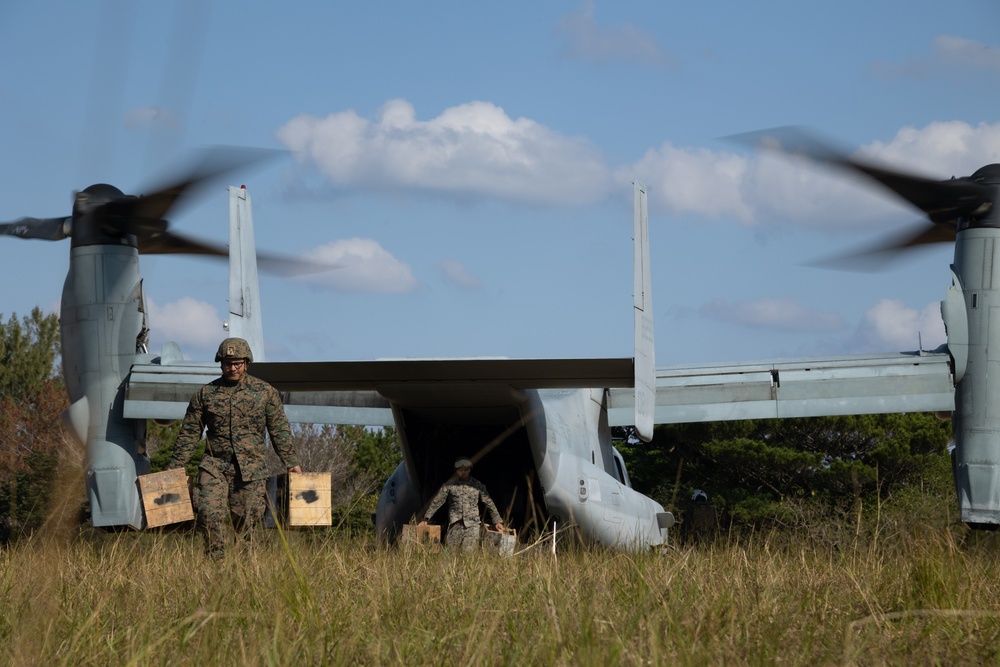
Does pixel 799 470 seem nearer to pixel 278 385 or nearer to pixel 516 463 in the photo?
pixel 516 463

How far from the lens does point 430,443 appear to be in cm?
1140

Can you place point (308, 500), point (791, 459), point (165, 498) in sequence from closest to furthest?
1. point (165, 498)
2. point (308, 500)
3. point (791, 459)

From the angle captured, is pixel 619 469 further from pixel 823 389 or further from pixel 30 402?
pixel 30 402

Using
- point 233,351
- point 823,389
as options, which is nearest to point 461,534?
point 233,351

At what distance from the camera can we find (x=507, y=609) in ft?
14.1

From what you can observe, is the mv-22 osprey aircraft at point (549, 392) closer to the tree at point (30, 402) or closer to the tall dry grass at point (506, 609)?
the tall dry grass at point (506, 609)

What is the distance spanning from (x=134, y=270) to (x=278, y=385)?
125 inches

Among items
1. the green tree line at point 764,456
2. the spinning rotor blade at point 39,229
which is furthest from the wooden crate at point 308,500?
the green tree line at point 764,456

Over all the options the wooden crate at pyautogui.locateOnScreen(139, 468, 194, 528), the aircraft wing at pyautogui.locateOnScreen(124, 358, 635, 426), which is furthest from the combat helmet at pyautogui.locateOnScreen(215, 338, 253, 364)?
the wooden crate at pyautogui.locateOnScreen(139, 468, 194, 528)

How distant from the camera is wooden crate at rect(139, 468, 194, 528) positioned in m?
7.41

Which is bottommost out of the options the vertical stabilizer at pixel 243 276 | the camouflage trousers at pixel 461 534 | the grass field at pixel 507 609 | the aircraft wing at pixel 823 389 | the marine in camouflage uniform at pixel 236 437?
the camouflage trousers at pixel 461 534

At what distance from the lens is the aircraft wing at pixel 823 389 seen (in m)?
10.8

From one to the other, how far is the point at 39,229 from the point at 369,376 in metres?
5.06

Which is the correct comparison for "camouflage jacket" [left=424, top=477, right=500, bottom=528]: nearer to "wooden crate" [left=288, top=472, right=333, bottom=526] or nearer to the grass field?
"wooden crate" [left=288, top=472, right=333, bottom=526]
